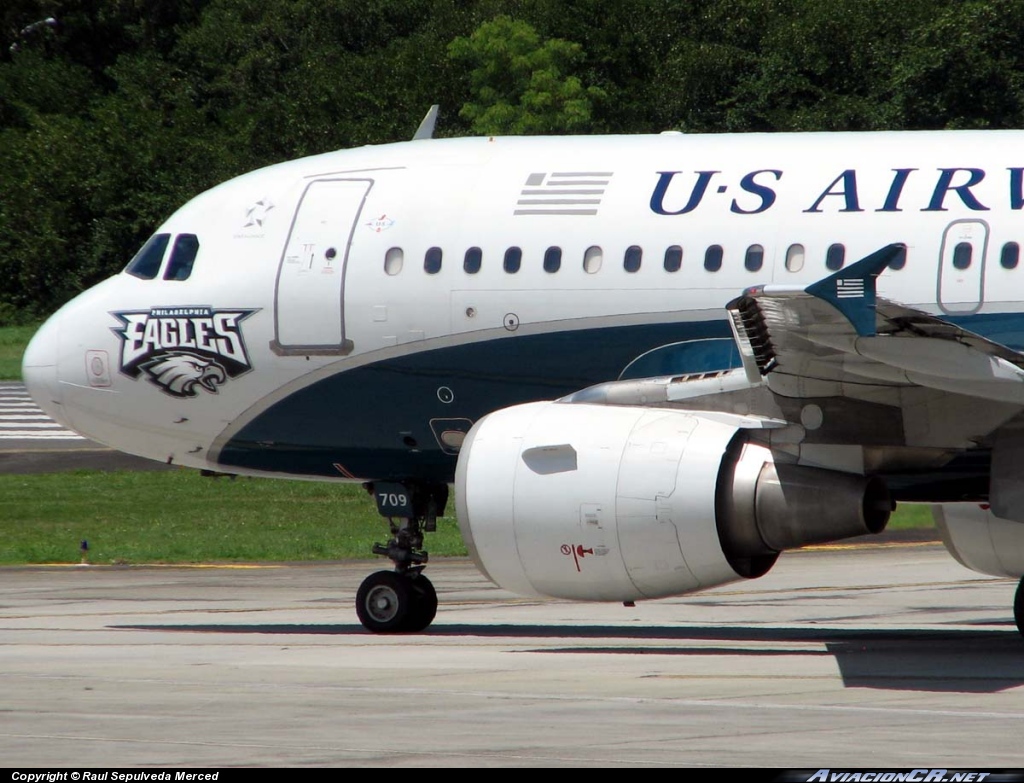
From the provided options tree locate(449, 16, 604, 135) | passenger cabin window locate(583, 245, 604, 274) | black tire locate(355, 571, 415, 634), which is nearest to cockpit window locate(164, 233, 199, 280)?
black tire locate(355, 571, 415, 634)

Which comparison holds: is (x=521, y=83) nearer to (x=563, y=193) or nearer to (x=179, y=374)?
(x=179, y=374)

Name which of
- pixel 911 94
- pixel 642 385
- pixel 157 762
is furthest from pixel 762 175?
pixel 911 94

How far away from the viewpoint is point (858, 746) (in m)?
10.8

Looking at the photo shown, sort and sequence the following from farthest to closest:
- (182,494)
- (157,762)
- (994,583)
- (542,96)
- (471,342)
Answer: (542,96) < (182,494) < (994,583) < (471,342) < (157,762)

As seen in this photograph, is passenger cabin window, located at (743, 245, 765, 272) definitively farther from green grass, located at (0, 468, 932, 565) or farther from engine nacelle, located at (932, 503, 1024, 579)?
green grass, located at (0, 468, 932, 565)

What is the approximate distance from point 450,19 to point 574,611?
46848 millimetres

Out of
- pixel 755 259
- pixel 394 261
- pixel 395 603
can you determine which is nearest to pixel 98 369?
pixel 394 261

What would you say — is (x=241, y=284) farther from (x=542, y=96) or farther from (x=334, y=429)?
(x=542, y=96)

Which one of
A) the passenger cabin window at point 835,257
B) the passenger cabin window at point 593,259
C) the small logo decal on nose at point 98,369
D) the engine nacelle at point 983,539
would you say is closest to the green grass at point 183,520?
the small logo decal on nose at point 98,369

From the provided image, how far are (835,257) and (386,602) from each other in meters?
5.42

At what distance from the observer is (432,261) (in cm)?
1722

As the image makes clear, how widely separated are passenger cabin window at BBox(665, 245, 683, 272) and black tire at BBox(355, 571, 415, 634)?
4.00 meters

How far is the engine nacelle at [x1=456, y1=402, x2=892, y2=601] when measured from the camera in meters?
14.6

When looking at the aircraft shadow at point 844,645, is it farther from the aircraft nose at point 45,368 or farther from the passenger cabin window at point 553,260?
the passenger cabin window at point 553,260
